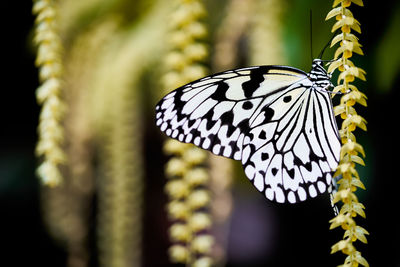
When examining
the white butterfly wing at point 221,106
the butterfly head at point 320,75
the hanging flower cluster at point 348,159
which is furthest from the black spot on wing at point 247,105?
the hanging flower cluster at point 348,159

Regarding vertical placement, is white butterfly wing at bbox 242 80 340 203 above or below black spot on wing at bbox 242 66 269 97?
below

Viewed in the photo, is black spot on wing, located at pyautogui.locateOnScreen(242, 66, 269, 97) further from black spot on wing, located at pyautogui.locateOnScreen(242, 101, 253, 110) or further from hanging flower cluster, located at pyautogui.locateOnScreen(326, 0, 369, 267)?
hanging flower cluster, located at pyautogui.locateOnScreen(326, 0, 369, 267)

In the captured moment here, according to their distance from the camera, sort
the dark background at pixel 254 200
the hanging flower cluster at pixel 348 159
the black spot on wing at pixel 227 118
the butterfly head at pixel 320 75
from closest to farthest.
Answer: the hanging flower cluster at pixel 348 159 → the butterfly head at pixel 320 75 → the black spot on wing at pixel 227 118 → the dark background at pixel 254 200

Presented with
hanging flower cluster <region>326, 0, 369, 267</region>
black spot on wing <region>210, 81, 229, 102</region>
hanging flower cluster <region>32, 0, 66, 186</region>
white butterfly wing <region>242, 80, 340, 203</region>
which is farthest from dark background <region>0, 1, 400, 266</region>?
hanging flower cluster <region>32, 0, 66, 186</region>

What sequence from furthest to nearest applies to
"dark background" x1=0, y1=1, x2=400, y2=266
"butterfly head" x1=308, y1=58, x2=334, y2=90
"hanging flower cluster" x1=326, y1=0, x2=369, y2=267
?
"dark background" x1=0, y1=1, x2=400, y2=266, "butterfly head" x1=308, y1=58, x2=334, y2=90, "hanging flower cluster" x1=326, y1=0, x2=369, y2=267

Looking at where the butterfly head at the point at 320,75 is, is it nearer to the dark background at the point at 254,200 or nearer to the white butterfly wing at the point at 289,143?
the white butterfly wing at the point at 289,143

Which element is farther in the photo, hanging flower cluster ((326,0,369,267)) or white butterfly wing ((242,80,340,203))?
white butterfly wing ((242,80,340,203))

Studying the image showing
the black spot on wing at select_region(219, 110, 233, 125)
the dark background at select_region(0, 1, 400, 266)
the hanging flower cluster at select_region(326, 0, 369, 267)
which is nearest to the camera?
the hanging flower cluster at select_region(326, 0, 369, 267)

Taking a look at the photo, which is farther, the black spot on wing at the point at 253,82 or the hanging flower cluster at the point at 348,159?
the black spot on wing at the point at 253,82
